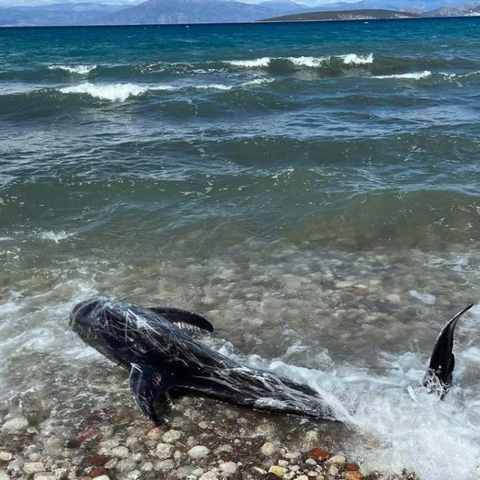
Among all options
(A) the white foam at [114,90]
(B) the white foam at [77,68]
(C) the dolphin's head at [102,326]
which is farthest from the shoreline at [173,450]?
(B) the white foam at [77,68]

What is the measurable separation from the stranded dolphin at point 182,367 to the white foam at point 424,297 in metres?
2.41

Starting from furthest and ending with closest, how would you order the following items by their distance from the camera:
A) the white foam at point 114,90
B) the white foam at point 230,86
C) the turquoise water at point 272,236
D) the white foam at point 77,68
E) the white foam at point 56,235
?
the white foam at point 77,68, the white foam at point 230,86, the white foam at point 114,90, the white foam at point 56,235, the turquoise water at point 272,236

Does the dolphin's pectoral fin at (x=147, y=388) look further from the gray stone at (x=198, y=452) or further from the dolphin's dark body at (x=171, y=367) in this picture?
the gray stone at (x=198, y=452)

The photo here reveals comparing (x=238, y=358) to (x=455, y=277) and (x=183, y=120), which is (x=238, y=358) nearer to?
(x=455, y=277)

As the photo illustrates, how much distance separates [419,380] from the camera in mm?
A: 7105

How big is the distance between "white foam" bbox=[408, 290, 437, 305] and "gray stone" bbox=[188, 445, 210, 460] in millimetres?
4862

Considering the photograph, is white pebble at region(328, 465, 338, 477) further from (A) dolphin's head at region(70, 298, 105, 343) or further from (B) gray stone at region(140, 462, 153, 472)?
(A) dolphin's head at region(70, 298, 105, 343)

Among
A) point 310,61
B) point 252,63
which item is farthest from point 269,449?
point 310,61

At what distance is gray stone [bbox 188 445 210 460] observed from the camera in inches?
234

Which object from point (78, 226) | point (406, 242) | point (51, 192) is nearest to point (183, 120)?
point (51, 192)

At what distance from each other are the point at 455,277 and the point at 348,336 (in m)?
2.92

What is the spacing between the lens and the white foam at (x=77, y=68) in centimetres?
3953

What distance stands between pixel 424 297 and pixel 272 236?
12.5ft

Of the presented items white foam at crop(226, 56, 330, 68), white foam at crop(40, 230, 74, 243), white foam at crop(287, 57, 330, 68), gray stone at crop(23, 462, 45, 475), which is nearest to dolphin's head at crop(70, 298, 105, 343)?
gray stone at crop(23, 462, 45, 475)
